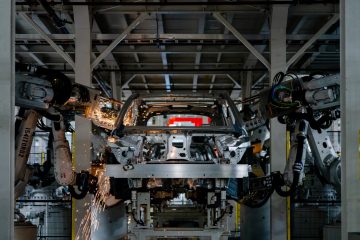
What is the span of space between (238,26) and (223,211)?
22.7 ft

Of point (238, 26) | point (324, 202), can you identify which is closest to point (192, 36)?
point (238, 26)

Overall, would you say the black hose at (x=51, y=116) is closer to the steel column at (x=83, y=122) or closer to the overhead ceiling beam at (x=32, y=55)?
the steel column at (x=83, y=122)

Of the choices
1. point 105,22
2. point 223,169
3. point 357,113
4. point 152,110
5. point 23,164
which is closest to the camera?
point 357,113

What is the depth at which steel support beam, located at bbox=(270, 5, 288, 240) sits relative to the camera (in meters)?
8.99

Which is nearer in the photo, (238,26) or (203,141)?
(203,141)

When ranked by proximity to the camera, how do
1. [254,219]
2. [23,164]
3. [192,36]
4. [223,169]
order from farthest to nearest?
[192,36]
[254,219]
[23,164]
[223,169]

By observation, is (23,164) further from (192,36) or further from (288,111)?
(192,36)

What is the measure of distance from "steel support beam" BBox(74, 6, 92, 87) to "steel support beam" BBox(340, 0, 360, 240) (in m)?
5.91

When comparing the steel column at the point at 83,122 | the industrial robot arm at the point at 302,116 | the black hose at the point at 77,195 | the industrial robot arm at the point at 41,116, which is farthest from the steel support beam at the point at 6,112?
the steel column at the point at 83,122

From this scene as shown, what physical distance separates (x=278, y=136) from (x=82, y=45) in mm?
3342

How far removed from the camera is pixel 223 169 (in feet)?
20.0

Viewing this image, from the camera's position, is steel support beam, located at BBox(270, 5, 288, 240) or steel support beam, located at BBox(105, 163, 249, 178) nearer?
steel support beam, located at BBox(105, 163, 249, 178)

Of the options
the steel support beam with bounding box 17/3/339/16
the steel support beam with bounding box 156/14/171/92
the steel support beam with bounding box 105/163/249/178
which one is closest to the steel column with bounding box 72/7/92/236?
the steel support beam with bounding box 17/3/339/16

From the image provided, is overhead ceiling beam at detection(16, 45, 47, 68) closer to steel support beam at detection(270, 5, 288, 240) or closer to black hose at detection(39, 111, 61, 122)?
steel support beam at detection(270, 5, 288, 240)
